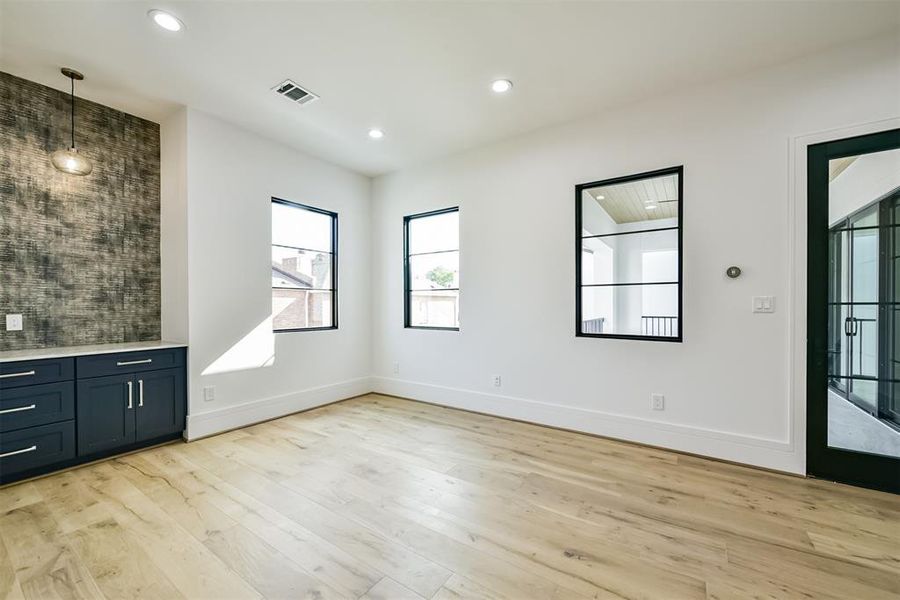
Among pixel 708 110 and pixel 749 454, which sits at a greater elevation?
pixel 708 110

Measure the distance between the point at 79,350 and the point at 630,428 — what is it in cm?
457

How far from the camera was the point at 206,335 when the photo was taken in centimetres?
359

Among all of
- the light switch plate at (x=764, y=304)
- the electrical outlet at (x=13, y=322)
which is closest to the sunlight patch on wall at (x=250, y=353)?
the electrical outlet at (x=13, y=322)

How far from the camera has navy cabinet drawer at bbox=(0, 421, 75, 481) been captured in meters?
2.59

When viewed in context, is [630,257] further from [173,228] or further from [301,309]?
[173,228]

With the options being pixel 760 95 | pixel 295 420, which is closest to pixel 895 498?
pixel 760 95

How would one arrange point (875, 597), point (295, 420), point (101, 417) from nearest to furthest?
1. point (875, 597)
2. point (101, 417)
3. point (295, 420)

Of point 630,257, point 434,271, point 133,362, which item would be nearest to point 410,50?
point 630,257

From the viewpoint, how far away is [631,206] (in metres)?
3.60

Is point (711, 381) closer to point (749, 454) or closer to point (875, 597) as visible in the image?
point (749, 454)

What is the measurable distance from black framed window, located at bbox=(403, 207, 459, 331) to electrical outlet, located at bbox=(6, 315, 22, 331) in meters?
3.42

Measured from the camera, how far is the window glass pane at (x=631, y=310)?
3306 mm

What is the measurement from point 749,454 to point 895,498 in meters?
0.73

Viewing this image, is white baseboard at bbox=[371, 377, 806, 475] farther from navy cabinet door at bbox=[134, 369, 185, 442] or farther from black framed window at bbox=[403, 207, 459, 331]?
navy cabinet door at bbox=[134, 369, 185, 442]
